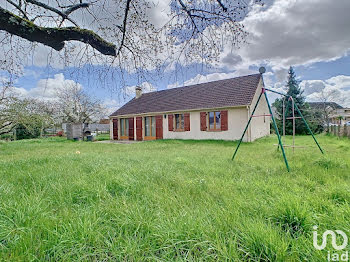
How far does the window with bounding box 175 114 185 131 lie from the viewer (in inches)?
520

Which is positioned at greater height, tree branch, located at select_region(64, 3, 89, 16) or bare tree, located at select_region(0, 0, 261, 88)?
tree branch, located at select_region(64, 3, 89, 16)

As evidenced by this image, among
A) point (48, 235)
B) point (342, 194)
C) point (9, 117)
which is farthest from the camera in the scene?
point (9, 117)

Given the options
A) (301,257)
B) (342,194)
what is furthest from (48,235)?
(342,194)

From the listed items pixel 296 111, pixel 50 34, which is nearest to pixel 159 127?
pixel 50 34

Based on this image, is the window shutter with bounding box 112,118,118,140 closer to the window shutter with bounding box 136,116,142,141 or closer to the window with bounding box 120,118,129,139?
the window with bounding box 120,118,129,139

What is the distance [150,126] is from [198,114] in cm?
474

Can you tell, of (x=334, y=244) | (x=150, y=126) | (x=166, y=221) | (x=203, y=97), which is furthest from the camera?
(x=150, y=126)

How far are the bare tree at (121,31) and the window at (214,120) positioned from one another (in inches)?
375

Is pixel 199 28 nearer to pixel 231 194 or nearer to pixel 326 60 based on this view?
pixel 231 194

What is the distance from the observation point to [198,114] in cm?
1241

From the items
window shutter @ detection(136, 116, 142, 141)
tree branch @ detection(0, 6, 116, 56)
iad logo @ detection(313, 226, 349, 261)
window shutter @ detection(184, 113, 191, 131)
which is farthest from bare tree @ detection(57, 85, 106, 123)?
iad logo @ detection(313, 226, 349, 261)

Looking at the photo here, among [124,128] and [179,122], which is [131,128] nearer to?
[124,128]

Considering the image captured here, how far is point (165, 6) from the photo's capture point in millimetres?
2479

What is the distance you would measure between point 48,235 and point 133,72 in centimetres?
233
